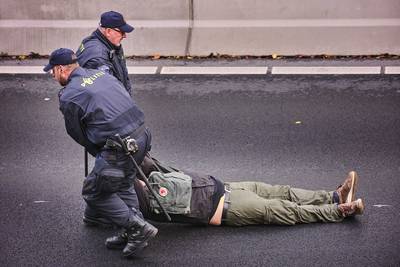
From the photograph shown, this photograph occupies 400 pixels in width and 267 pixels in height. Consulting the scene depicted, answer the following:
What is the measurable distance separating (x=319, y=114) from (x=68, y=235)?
137 inches

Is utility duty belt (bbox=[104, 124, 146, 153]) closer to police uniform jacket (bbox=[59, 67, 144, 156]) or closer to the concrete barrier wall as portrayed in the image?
police uniform jacket (bbox=[59, 67, 144, 156])

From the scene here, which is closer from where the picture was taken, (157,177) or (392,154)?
(157,177)

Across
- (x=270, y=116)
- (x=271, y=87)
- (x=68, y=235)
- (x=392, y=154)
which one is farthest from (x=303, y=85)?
(x=68, y=235)

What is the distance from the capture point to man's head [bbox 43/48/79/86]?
6.59 meters

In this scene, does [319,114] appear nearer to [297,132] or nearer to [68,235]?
[297,132]

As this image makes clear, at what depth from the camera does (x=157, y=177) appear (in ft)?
22.8

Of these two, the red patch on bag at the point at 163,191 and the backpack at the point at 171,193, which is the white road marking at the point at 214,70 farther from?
the red patch on bag at the point at 163,191

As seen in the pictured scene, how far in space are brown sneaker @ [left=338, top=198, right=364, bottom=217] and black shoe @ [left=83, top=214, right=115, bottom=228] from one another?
1.91 meters

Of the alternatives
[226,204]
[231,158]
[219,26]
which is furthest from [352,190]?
[219,26]

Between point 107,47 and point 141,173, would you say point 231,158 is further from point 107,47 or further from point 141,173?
point 141,173

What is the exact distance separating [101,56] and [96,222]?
4.96 feet

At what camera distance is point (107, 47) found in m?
7.92

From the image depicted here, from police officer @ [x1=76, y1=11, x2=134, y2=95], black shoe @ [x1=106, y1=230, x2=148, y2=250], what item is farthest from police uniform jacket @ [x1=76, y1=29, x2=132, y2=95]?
black shoe @ [x1=106, y1=230, x2=148, y2=250]

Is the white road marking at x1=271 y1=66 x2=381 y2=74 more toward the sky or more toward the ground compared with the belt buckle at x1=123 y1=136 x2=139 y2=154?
more toward the ground
